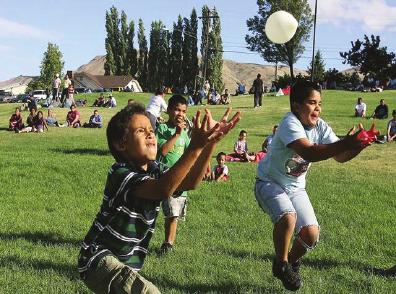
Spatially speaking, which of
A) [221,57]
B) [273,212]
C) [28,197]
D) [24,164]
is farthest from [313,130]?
[221,57]

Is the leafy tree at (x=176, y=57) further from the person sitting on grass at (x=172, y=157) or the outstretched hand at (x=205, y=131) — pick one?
the outstretched hand at (x=205, y=131)

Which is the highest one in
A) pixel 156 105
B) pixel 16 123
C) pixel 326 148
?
pixel 326 148

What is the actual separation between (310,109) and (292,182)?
2.38 feet

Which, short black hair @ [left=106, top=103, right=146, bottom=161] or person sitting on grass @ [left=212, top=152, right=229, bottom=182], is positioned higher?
short black hair @ [left=106, top=103, right=146, bottom=161]

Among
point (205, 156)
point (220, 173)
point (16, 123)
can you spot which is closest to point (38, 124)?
point (16, 123)

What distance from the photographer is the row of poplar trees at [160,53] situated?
82.6 m

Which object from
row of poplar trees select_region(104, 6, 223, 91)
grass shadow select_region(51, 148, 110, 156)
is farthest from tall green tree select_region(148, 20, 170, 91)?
grass shadow select_region(51, 148, 110, 156)

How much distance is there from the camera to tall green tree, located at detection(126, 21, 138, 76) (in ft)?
289

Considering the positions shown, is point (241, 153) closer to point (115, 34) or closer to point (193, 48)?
point (193, 48)

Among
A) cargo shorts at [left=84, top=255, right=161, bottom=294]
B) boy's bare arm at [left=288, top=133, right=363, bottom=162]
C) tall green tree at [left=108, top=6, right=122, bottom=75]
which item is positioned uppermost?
tall green tree at [left=108, top=6, right=122, bottom=75]

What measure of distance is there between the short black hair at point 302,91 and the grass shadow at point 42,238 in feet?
11.3

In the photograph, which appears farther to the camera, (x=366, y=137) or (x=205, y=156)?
(x=366, y=137)

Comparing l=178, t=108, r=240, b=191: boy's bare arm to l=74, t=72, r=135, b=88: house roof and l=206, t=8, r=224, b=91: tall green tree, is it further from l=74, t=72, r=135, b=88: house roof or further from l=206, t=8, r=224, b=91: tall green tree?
l=74, t=72, r=135, b=88: house roof

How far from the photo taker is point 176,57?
281 ft
